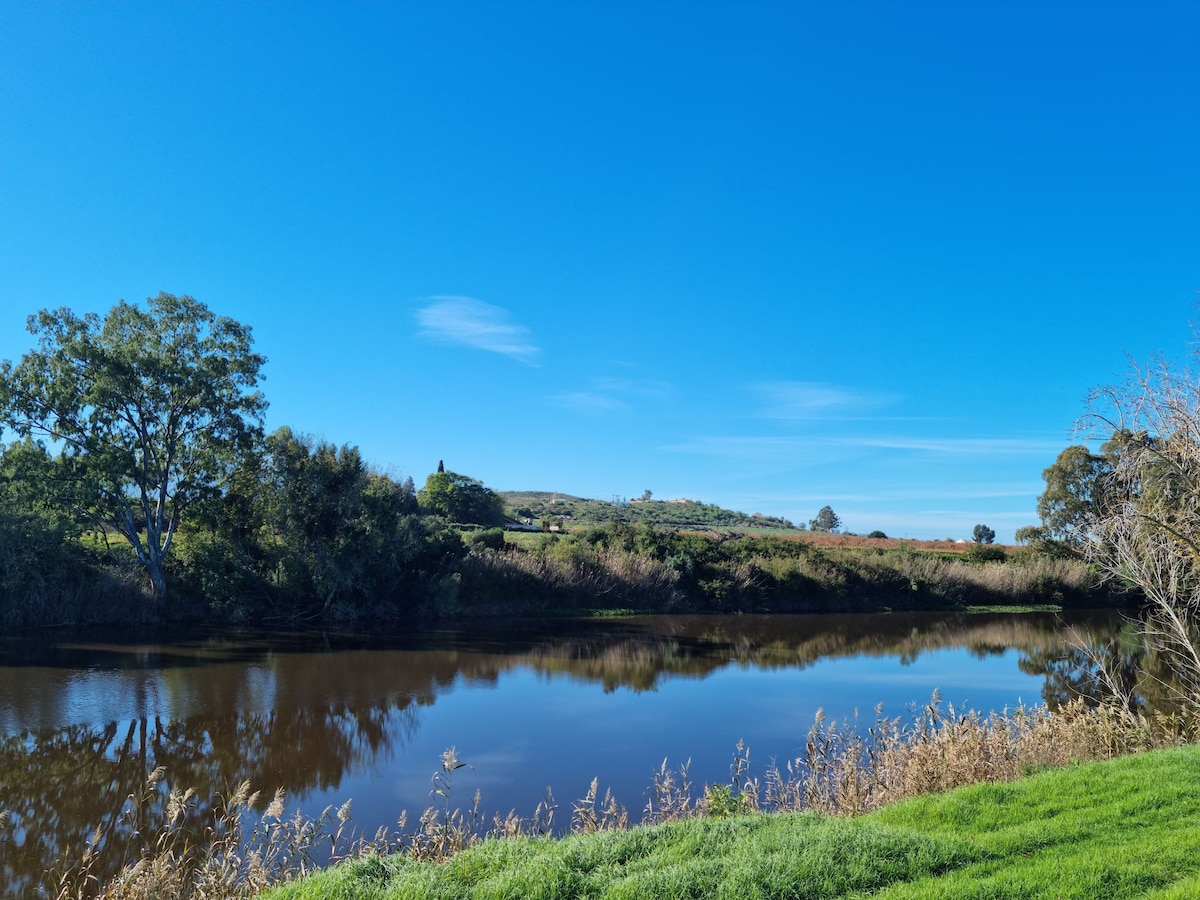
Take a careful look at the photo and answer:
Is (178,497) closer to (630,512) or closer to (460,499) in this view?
(460,499)

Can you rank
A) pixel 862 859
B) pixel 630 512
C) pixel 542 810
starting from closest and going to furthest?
pixel 862 859, pixel 542 810, pixel 630 512

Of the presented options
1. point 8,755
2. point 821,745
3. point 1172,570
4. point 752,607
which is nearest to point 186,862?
point 8,755

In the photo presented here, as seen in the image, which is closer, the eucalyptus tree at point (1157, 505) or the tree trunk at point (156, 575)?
the eucalyptus tree at point (1157, 505)

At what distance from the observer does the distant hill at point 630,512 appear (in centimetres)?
8500

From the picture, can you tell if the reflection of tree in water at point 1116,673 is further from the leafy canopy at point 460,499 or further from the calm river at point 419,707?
the leafy canopy at point 460,499

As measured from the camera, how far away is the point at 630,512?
9938cm

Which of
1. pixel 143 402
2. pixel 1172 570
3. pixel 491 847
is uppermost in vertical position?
pixel 143 402

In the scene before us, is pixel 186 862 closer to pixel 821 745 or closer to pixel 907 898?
pixel 907 898

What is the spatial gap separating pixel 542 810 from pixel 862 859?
18.2ft

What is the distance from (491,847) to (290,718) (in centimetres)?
988

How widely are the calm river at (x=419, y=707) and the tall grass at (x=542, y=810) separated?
596 mm

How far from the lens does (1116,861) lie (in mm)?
5824

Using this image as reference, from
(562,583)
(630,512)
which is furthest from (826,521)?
(562,583)

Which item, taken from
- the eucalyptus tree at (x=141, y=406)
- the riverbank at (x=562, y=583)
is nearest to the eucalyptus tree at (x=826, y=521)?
the riverbank at (x=562, y=583)
